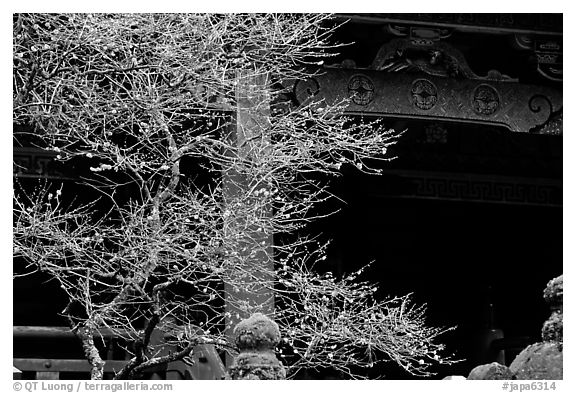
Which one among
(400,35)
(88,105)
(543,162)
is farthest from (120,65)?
(543,162)

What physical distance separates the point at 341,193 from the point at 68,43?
5.29m

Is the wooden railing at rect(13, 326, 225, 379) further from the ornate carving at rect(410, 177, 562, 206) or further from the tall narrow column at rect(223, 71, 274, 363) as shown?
the ornate carving at rect(410, 177, 562, 206)

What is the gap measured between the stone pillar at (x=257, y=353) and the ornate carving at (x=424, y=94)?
5.33 metres

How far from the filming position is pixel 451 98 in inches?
448

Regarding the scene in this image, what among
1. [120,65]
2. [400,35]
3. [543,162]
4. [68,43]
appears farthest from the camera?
[543,162]

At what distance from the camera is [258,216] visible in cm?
945

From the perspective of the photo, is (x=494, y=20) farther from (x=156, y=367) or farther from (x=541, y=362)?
(x=541, y=362)

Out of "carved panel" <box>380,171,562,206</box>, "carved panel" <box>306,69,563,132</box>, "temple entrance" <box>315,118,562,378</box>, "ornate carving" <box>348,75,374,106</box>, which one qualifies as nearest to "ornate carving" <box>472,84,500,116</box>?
"carved panel" <box>306,69,563,132</box>

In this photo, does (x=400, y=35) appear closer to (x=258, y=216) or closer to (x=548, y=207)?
(x=258, y=216)

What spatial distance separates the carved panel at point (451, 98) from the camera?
11.1m

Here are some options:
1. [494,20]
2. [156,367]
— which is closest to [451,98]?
[494,20]

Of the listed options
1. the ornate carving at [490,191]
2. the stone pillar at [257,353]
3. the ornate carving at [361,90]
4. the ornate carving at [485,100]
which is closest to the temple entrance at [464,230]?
the ornate carving at [490,191]

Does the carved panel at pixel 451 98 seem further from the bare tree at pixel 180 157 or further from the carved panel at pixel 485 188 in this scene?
the carved panel at pixel 485 188

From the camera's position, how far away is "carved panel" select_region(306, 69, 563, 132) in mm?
11102
